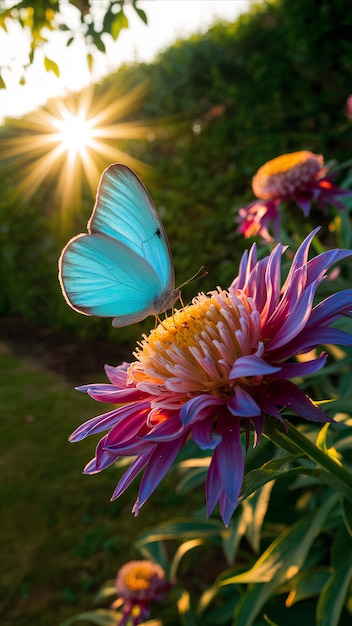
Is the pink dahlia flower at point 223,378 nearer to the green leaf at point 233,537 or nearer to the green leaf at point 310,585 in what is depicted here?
the green leaf at point 310,585

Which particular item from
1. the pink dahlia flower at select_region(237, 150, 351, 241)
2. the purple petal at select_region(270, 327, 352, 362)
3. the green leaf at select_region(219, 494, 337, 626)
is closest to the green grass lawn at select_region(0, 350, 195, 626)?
the green leaf at select_region(219, 494, 337, 626)

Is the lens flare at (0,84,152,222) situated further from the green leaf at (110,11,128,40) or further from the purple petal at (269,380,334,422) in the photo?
the purple petal at (269,380,334,422)

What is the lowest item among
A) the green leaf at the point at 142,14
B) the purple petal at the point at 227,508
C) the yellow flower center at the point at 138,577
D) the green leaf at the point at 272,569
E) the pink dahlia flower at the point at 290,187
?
the green leaf at the point at 272,569

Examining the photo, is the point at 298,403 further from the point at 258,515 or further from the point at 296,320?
the point at 258,515

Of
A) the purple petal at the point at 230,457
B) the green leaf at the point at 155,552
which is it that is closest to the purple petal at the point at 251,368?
the purple petal at the point at 230,457

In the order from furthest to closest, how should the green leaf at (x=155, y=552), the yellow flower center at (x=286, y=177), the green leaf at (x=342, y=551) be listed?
the green leaf at (x=155, y=552) → the yellow flower center at (x=286, y=177) → the green leaf at (x=342, y=551)

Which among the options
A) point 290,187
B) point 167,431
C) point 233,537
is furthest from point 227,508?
point 290,187
